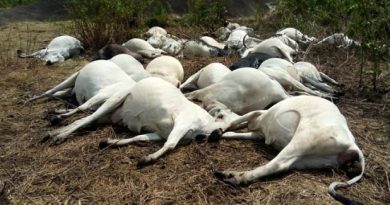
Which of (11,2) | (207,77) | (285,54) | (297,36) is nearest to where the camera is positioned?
(207,77)

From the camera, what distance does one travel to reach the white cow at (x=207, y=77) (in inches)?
204

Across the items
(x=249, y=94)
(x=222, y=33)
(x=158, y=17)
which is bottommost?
(x=158, y=17)

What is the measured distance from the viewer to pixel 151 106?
423cm

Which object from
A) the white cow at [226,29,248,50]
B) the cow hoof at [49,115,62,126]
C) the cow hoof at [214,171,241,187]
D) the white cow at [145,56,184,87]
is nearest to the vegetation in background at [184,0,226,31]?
the white cow at [226,29,248,50]

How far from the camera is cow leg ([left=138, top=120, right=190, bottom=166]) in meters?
3.79

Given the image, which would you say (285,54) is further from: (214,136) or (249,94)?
(214,136)

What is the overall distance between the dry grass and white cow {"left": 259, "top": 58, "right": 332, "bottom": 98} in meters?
0.50

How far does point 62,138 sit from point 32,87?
79.0 inches

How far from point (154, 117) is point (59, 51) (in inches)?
151

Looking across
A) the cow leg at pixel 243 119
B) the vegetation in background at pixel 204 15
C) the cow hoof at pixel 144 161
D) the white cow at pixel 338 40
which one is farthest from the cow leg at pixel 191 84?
the vegetation in background at pixel 204 15

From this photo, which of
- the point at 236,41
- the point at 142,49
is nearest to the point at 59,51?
the point at 142,49

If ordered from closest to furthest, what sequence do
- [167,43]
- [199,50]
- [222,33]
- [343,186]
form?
[343,186], [199,50], [167,43], [222,33]

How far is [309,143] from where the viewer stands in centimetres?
354

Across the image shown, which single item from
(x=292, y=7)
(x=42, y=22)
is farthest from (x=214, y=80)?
(x=42, y=22)
